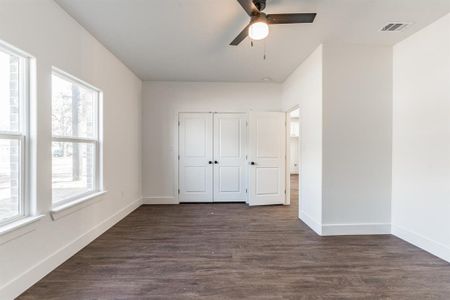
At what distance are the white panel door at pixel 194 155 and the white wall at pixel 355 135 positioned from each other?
2.78 meters

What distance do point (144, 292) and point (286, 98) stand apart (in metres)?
4.42

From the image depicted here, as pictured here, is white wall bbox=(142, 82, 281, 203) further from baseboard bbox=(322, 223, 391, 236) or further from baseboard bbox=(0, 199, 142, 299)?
baseboard bbox=(322, 223, 391, 236)

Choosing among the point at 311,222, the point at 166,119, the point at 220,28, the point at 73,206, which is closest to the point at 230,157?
the point at 166,119

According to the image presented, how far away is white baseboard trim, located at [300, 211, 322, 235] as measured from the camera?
364 cm

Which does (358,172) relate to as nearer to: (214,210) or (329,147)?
(329,147)

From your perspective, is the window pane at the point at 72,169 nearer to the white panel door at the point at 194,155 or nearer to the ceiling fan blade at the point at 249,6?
the white panel door at the point at 194,155

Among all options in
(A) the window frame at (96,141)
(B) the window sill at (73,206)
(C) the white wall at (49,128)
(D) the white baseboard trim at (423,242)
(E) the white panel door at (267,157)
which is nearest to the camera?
(C) the white wall at (49,128)

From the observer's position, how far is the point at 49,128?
2547 millimetres

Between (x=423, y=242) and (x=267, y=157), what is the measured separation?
301cm

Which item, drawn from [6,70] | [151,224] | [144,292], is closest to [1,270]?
[144,292]

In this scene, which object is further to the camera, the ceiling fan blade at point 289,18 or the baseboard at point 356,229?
the baseboard at point 356,229

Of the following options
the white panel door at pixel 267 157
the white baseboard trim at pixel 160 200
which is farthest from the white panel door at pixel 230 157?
the white baseboard trim at pixel 160 200

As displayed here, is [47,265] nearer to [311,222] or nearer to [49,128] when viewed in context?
[49,128]

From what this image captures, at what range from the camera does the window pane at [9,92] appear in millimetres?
2129
